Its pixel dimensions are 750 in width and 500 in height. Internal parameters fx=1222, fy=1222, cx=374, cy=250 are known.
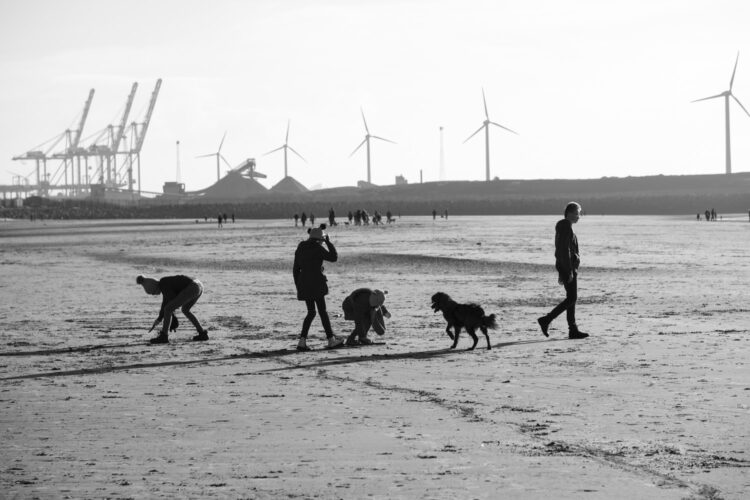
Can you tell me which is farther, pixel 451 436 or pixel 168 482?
pixel 451 436

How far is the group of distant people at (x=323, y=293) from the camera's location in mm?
15031

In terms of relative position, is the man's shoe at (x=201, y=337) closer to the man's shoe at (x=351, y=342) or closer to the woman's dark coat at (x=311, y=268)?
the woman's dark coat at (x=311, y=268)

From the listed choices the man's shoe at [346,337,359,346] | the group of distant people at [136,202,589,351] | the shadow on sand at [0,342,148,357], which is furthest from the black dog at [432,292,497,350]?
the shadow on sand at [0,342,148,357]

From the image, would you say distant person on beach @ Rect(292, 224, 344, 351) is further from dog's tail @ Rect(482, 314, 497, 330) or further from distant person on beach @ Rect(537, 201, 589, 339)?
distant person on beach @ Rect(537, 201, 589, 339)

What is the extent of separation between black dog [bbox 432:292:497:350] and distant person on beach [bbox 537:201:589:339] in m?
1.51

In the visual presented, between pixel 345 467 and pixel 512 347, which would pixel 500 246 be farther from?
pixel 345 467

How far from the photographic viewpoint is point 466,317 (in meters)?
14.6

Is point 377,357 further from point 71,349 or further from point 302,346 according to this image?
point 71,349

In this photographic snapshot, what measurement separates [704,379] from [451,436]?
3648 millimetres

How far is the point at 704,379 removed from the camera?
11.8m

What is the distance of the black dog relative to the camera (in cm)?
1446

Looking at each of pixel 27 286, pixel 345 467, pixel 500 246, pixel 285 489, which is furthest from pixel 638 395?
pixel 500 246

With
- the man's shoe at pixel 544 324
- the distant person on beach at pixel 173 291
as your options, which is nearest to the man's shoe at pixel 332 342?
the distant person on beach at pixel 173 291

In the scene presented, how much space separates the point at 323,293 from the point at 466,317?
1.84 meters
